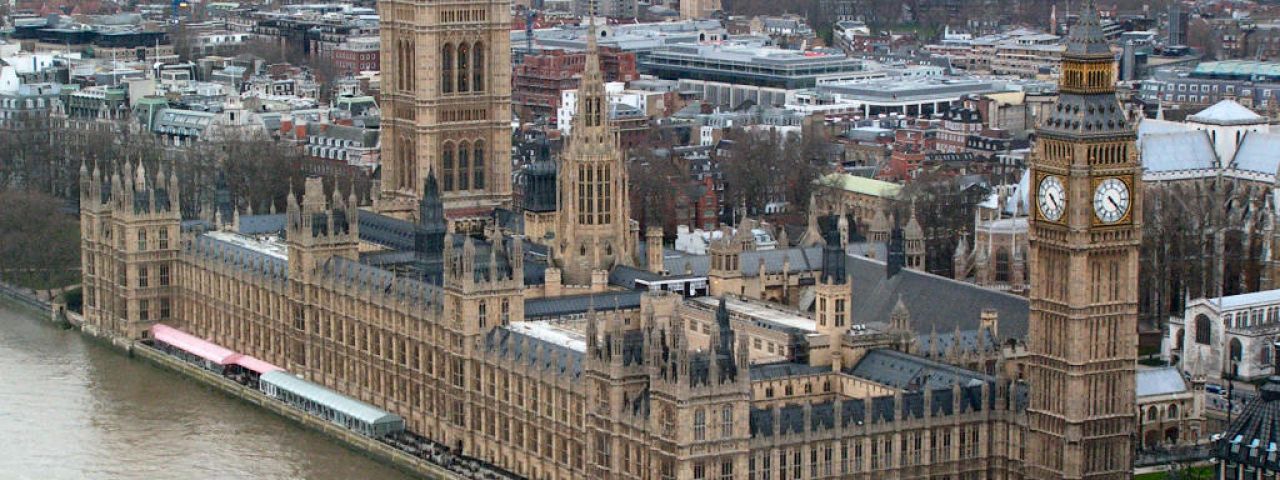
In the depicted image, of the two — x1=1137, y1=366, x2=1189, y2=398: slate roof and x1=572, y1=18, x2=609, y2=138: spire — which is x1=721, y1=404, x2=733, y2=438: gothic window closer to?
x1=1137, y1=366, x2=1189, y2=398: slate roof

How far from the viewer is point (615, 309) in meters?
113

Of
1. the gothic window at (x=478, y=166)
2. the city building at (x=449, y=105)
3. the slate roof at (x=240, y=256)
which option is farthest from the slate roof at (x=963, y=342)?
the gothic window at (x=478, y=166)

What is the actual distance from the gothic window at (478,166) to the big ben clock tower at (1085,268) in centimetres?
5317

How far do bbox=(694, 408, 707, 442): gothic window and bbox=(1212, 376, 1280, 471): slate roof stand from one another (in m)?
18.6

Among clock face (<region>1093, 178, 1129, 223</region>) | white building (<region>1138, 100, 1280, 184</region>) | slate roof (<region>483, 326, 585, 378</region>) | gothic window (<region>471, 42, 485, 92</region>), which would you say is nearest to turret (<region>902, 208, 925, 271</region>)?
white building (<region>1138, 100, 1280, 184</region>)

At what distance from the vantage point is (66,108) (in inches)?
7598

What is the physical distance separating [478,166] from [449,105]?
3.88m

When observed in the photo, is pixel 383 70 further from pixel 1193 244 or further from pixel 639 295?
pixel 1193 244

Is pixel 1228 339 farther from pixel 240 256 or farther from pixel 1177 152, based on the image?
pixel 240 256

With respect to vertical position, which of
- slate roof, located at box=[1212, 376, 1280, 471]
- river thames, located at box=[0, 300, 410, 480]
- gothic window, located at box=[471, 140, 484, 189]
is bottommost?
river thames, located at box=[0, 300, 410, 480]

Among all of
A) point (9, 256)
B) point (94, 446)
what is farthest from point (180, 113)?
point (94, 446)

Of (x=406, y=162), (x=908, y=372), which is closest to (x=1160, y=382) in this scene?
(x=908, y=372)

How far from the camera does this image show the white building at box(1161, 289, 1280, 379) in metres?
124

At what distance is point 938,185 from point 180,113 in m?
55.5
